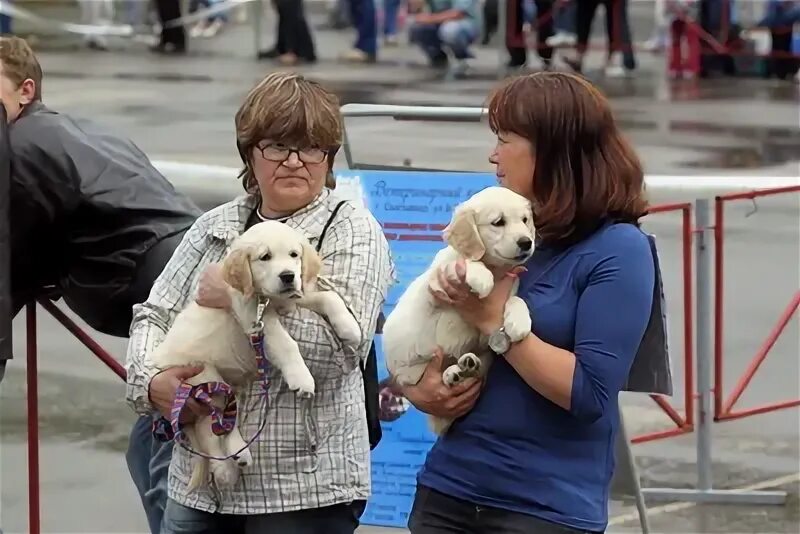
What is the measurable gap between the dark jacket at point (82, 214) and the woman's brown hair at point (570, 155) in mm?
1686

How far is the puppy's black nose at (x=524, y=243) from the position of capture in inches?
123

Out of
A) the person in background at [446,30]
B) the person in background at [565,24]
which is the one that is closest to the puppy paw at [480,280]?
the person in background at [446,30]

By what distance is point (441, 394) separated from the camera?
3.27 m

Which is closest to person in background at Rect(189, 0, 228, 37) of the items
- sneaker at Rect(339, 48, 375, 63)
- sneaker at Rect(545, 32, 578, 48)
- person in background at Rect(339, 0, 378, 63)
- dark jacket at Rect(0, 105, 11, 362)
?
person in background at Rect(339, 0, 378, 63)

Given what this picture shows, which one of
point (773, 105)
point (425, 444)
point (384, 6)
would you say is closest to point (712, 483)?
point (425, 444)

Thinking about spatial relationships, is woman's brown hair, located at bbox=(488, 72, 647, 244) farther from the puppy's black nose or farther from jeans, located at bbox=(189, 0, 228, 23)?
jeans, located at bbox=(189, 0, 228, 23)

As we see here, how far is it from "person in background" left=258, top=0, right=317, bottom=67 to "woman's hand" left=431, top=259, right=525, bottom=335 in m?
20.5

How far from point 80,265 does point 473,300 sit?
5.82 ft

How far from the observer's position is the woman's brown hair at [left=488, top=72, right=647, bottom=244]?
3156 millimetres

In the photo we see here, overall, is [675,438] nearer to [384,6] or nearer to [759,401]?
[759,401]

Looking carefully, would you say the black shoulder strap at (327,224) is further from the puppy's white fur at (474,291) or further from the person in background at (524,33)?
the person in background at (524,33)

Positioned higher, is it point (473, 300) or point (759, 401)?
point (473, 300)

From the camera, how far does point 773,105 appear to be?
18547 millimetres

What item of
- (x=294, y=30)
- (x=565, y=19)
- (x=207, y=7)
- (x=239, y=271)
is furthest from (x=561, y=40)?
(x=239, y=271)
